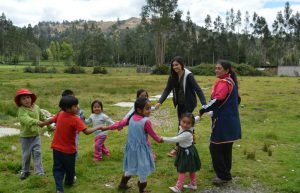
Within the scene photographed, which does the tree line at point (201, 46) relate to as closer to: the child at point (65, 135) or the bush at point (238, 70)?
the bush at point (238, 70)

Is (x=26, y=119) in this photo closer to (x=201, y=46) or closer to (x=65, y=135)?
(x=65, y=135)

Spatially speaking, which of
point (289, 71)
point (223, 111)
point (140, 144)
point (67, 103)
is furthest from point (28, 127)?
point (289, 71)

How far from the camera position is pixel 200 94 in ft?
26.3

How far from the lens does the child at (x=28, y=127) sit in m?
7.06

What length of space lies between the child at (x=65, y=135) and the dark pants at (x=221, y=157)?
83.1 inches

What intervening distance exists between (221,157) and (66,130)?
2709mm

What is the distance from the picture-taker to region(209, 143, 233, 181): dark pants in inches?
273

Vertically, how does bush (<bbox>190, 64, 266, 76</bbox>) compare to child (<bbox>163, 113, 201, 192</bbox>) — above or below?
above

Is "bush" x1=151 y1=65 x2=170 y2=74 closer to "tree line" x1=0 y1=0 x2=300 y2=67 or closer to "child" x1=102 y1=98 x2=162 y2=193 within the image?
"tree line" x1=0 y1=0 x2=300 y2=67

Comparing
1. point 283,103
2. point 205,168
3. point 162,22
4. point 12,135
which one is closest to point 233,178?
point 205,168

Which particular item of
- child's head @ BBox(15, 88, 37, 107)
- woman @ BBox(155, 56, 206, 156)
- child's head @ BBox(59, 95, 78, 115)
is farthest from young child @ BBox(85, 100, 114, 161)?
child's head @ BBox(59, 95, 78, 115)

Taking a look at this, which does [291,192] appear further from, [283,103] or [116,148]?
[283,103]

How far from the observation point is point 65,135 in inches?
251

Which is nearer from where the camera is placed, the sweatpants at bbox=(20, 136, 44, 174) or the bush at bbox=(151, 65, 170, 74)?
the sweatpants at bbox=(20, 136, 44, 174)
